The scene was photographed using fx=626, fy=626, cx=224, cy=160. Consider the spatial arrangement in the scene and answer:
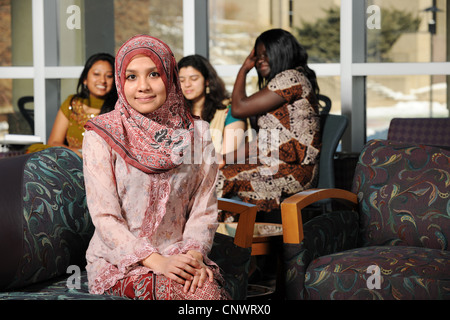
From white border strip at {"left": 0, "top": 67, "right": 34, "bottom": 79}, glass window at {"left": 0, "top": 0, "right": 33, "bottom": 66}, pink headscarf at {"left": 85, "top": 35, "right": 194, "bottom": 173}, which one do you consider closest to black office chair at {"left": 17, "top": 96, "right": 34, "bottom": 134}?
white border strip at {"left": 0, "top": 67, "right": 34, "bottom": 79}

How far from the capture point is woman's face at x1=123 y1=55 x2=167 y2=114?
1887 millimetres

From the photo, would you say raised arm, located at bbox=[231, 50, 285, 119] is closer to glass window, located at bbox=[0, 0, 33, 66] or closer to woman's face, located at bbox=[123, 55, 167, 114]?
woman's face, located at bbox=[123, 55, 167, 114]

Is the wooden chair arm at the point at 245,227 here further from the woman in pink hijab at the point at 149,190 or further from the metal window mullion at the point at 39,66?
the metal window mullion at the point at 39,66

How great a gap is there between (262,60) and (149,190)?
2.04 meters

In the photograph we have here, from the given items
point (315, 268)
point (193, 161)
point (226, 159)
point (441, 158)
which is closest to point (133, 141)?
point (193, 161)

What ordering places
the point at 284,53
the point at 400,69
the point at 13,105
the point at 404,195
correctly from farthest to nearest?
the point at 13,105 < the point at 400,69 < the point at 284,53 < the point at 404,195

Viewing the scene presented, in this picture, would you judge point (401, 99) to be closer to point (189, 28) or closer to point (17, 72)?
point (189, 28)

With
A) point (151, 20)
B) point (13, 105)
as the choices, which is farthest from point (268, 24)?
point (13, 105)

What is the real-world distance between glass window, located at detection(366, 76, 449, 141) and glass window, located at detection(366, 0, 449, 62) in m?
0.15

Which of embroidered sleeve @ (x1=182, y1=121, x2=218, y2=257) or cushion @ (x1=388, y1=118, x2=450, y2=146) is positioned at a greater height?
cushion @ (x1=388, y1=118, x2=450, y2=146)

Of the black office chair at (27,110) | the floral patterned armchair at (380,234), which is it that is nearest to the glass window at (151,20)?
the black office chair at (27,110)

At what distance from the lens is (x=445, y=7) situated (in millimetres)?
4277

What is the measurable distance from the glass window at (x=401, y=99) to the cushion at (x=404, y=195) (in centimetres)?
175

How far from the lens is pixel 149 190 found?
1.85 meters
